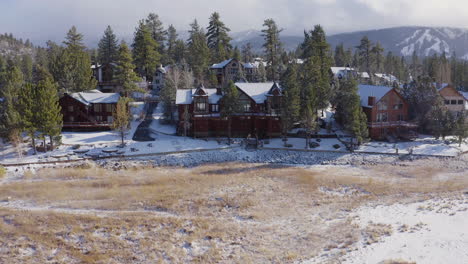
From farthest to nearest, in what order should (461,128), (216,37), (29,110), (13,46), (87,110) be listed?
(13,46) < (216,37) < (87,110) < (461,128) < (29,110)

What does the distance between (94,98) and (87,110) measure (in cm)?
196

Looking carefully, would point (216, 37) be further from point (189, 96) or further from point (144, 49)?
point (189, 96)

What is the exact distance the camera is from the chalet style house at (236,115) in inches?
1975

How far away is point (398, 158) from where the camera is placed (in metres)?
44.4

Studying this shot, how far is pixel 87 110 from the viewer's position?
52.6 metres

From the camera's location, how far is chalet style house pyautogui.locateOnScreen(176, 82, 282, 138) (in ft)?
165

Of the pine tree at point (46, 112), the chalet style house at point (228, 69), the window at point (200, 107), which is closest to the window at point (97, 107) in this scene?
the pine tree at point (46, 112)

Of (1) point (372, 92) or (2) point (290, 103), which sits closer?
(2) point (290, 103)

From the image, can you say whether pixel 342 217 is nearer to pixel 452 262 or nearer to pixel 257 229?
pixel 257 229

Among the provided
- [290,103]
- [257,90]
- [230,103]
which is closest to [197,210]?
[230,103]

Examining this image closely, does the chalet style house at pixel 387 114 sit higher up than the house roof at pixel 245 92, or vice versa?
the house roof at pixel 245 92

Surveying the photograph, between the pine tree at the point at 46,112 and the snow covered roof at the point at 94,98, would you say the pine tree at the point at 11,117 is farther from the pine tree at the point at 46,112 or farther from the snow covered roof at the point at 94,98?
the snow covered roof at the point at 94,98

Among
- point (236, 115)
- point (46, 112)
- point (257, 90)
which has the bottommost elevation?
point (236, 115)

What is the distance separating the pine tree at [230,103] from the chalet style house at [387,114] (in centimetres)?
1765
